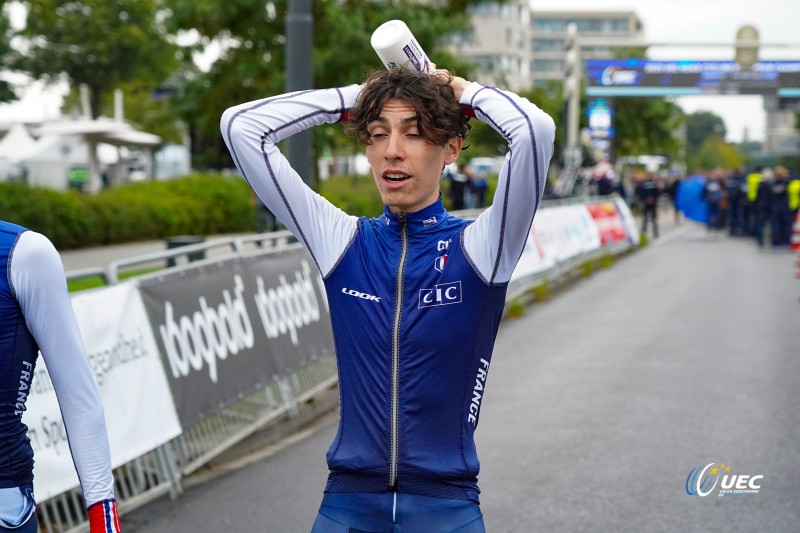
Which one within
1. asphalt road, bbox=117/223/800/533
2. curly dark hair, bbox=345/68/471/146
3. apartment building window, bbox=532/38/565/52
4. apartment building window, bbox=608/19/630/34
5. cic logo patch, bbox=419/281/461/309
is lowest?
asphalt road, bbox=117/223/800/533

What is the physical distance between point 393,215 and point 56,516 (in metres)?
3.85

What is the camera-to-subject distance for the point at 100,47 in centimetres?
4488

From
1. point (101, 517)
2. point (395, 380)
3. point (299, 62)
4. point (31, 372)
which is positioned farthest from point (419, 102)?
point (299, 62)

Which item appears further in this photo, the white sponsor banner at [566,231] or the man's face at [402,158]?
the white sponsor banner at [566,231]

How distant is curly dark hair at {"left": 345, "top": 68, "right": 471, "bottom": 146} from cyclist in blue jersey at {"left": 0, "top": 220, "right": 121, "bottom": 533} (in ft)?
2.67

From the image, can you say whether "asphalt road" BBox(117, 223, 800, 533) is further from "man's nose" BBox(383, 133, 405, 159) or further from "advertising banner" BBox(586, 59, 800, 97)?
"advertising banner" BBox(586, 59, 800, 97)

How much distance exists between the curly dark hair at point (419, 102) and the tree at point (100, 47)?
3911 centimetres

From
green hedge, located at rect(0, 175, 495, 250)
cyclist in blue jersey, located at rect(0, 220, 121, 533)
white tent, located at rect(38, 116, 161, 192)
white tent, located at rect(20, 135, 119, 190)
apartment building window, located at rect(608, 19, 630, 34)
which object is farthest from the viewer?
apartment building window, located at rect(608, 19, 630, 34)

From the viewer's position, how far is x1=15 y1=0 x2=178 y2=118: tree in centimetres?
4400

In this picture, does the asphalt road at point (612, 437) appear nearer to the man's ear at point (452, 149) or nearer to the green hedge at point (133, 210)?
the man's ear at point (452, 149)

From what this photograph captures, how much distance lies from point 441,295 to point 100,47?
146ft

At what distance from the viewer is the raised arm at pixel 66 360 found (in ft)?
9.02

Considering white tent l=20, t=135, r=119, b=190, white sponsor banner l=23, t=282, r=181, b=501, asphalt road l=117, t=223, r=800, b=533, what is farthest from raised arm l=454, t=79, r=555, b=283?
white tent l=20, t=135, r=119, b=190

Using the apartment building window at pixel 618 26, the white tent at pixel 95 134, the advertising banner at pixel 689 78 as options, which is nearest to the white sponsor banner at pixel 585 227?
the white tent at pixel 95 134
